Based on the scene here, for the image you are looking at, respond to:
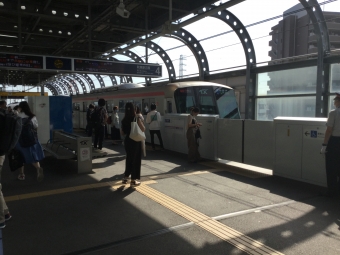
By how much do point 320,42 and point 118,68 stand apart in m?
7.41

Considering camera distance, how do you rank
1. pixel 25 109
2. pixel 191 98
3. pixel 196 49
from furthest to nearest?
pixel 196 49
pixel 191 98
pixel 25 109

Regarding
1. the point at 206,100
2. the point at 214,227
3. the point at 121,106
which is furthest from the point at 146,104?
the point at 214,227

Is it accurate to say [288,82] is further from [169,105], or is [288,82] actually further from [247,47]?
[169,105]

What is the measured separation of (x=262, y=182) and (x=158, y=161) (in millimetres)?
3097

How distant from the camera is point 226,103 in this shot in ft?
38.3

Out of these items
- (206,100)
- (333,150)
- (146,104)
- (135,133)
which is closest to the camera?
(333,150)

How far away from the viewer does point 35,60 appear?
34.5 ft

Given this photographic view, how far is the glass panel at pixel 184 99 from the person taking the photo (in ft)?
35.5

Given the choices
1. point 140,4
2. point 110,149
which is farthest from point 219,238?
point 140,4

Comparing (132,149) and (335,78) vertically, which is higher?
(335,78)

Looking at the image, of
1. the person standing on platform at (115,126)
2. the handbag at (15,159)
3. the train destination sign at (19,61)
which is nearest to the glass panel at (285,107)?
the person standing on platform at (115,126)

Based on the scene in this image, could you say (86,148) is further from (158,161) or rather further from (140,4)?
(140,4)

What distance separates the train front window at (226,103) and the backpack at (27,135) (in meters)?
7.32

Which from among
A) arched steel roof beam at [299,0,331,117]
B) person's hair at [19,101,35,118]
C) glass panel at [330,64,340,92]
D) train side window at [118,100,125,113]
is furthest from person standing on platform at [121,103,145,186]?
train side window at [118,100,125,113]
